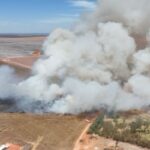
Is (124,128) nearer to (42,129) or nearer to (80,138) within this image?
(80,138)

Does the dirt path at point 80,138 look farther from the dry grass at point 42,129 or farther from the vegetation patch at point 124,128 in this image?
the vegetation patch at point 124,128

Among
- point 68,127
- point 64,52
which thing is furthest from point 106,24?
point 68,127

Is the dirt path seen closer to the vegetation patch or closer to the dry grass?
the dry grass

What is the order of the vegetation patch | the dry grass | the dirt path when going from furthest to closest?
1. the vegetation patch
2. the dry grass
3. the dirt path

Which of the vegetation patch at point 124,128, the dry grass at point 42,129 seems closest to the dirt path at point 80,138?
the dry grass at point 42,129

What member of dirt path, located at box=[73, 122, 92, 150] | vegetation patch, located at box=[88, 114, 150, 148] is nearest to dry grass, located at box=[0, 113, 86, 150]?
dirt path, located at box=[73, 122, 92, 150]

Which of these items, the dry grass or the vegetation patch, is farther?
the vegetation patch
